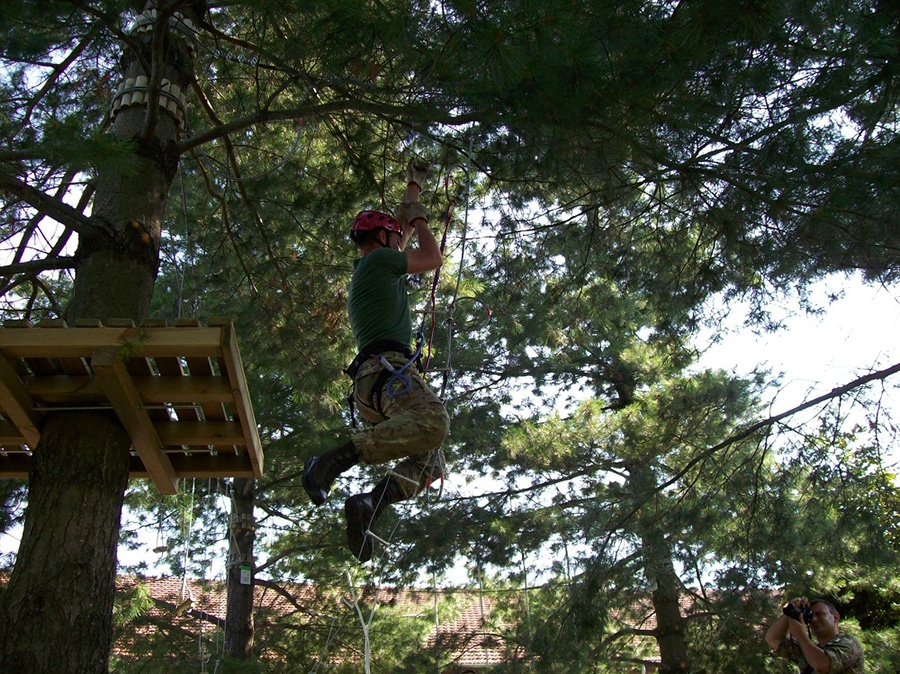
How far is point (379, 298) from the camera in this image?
12.2ft

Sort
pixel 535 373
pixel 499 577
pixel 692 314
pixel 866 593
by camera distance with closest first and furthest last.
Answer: pixel 692 314 < pixel 499 577 < pixel 535 373 < pixel 866 593

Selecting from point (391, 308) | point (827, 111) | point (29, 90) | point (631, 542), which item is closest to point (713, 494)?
point (631, 542)

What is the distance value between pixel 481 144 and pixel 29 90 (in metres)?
2.90

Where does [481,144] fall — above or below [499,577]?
above

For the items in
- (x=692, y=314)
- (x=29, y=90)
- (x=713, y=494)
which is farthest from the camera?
(x=713, y=494)

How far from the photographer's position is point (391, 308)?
376 centimetres

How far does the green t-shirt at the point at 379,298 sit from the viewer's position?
3.66 metres

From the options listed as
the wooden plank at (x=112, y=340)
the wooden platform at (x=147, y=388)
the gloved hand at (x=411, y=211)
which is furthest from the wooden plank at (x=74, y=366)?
the gloved hand at (x=411, y=211)

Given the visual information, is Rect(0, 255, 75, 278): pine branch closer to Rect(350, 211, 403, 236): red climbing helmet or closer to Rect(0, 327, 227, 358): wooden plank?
Rect(0, 327, 227, 358): wooden plank

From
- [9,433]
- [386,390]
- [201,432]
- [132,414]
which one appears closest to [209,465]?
[201,432]

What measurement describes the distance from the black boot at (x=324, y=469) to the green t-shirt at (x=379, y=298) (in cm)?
58

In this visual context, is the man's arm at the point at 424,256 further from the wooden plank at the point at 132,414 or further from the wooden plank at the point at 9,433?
the wooden plank at the point at 9,433

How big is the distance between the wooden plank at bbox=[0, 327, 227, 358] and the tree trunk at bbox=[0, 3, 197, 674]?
1.58ft

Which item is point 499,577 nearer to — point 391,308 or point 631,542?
point 631,542
